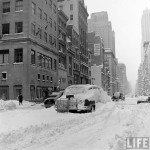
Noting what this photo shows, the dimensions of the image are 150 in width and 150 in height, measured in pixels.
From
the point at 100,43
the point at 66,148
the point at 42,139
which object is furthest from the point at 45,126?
the point at 100,43

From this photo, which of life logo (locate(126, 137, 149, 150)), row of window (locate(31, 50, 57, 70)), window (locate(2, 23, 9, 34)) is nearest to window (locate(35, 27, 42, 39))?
row of window (locate(31, 50, 57, 70))

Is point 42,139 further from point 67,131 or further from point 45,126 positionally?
point 45,126

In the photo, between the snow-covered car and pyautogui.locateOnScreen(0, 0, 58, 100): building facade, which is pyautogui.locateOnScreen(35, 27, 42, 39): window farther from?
the snow-covered car

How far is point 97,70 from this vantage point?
130125mm

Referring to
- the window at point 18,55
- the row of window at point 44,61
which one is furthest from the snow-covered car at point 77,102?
the row of window at point 44,61

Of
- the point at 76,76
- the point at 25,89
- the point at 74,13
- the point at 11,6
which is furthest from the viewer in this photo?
the point at 74,13

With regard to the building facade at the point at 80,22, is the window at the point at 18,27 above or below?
below

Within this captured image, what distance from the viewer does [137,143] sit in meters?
6.67

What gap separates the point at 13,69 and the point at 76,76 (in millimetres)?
34523

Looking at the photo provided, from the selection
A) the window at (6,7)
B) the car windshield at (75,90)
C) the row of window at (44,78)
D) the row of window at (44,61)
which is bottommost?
the car windshield at (75,90)

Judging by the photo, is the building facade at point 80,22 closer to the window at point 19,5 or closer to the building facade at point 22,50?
the building facade at point 22,50

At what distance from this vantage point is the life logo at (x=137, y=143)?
6.40 metres

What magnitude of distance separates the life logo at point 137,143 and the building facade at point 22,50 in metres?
33.6

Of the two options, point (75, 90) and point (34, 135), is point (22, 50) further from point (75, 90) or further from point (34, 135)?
point (34, 135)
